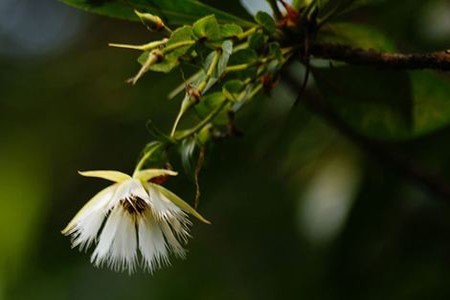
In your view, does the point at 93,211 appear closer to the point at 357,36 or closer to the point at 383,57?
the point at 383,57

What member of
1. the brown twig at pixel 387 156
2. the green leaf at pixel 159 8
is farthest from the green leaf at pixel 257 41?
the brown twig at pixel 387 156

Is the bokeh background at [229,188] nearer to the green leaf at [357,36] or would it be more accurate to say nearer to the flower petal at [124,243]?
the green leaf at [357,36]

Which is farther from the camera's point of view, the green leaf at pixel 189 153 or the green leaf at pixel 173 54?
the green leaf at pixel 189 153

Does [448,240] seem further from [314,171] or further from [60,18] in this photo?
[60,18]

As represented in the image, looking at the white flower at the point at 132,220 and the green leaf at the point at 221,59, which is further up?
the green leaf at the point at 221,59

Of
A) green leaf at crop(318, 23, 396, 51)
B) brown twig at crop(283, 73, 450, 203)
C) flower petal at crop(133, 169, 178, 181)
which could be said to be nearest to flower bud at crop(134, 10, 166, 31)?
flower petal at crop(133, 169, 178, 181)

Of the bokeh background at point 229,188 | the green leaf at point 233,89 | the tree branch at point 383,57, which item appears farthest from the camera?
the bokeh background at point 229,188

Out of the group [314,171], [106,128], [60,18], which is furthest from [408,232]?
[60,18]
